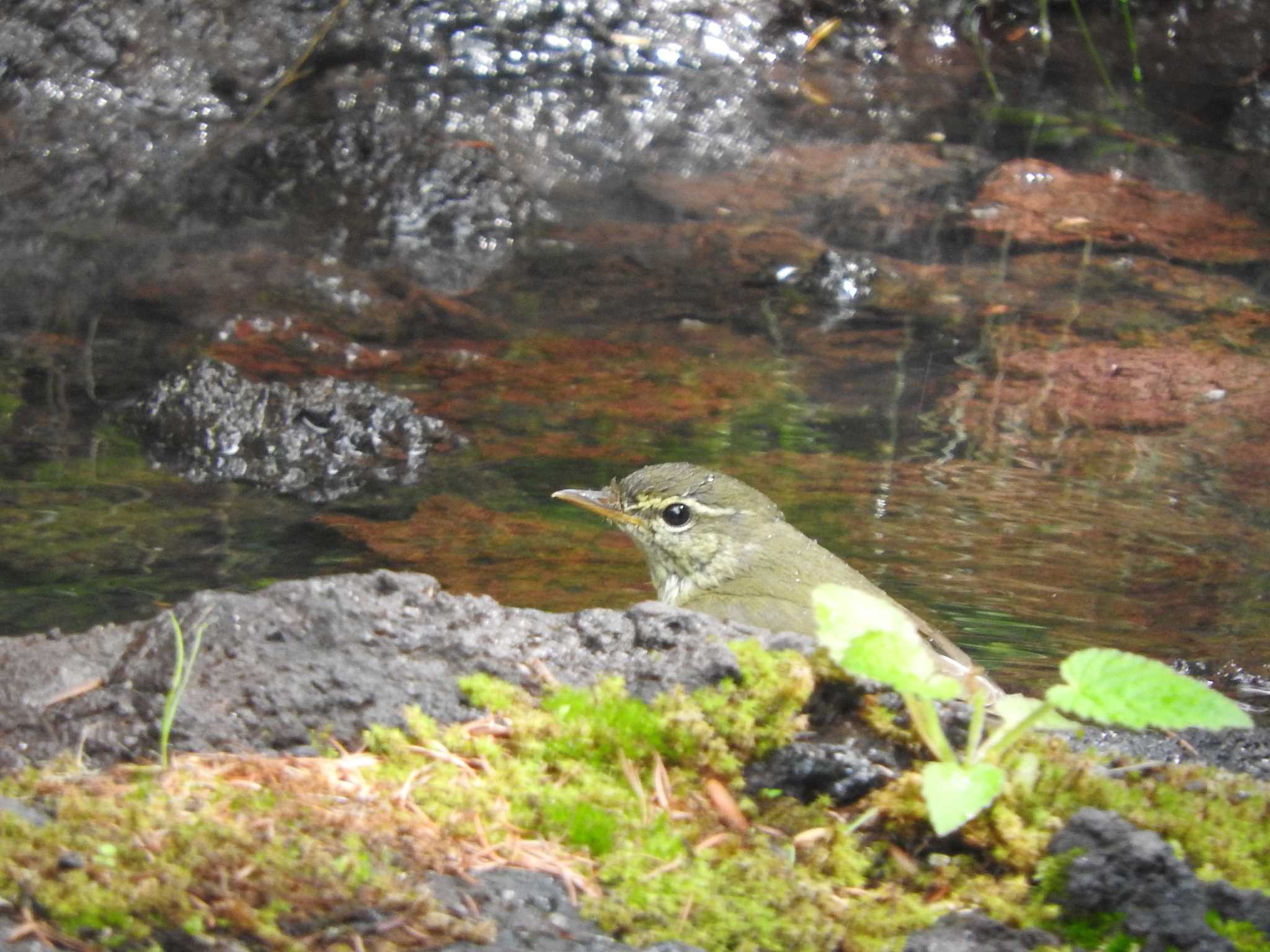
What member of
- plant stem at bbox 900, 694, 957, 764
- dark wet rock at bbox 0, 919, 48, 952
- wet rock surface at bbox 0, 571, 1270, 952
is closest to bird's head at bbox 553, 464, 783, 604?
wet rock surface at bbox 0, 571, 1270, 952

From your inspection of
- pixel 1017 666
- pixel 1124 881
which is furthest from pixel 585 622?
pixel 1017 666

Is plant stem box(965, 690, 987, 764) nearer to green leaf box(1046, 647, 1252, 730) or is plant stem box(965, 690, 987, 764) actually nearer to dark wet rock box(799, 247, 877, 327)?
green leaf box(1046, 647, 1252, 730)

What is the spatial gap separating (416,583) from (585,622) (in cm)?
41

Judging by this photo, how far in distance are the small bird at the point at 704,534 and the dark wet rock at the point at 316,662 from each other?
2209mm

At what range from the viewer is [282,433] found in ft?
25.2

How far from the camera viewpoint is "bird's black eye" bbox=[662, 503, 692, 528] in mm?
6027

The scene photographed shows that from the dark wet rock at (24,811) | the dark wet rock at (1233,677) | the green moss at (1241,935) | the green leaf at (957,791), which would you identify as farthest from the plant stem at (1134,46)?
the dark wet rock at (24,811)

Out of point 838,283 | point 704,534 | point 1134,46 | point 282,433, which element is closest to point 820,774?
point 704,534

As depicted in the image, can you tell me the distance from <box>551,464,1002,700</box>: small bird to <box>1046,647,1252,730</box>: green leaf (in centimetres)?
277

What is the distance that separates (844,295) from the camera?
33.2ft

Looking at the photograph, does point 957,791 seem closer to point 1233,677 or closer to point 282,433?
point 1233,677

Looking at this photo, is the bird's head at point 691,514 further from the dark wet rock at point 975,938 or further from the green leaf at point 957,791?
the dark wet rock at point 975,938

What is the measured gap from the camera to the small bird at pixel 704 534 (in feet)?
18.8

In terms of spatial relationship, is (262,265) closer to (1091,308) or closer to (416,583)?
(1091,308)
